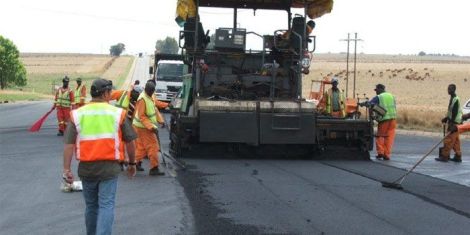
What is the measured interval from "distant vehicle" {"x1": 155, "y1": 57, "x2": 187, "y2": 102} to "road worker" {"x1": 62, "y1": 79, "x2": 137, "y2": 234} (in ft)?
90.9

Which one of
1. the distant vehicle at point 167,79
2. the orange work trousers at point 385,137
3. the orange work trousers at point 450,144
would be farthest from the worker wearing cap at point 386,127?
the distant vehicle at point 167,79

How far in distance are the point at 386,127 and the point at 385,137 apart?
264 mm

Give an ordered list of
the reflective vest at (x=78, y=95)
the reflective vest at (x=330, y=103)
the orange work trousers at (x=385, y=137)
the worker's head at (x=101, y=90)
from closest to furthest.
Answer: the worker's head at (x=101, y=90) → the orange work trousers at (x=385, y=137) → the reflective vest at (x=330, y=103) → the reflective vest at (x=78, y=95)

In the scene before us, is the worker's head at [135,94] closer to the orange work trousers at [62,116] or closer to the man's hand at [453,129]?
the man's hand at [453,129]

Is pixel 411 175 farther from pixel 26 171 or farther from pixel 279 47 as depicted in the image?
pixel 26 171

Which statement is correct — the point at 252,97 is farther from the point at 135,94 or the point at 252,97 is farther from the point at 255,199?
the point at 255,199

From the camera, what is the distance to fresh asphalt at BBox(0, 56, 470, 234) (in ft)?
24.0

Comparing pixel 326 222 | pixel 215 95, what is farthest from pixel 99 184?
pixel 215 95

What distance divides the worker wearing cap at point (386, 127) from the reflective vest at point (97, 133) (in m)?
9.87

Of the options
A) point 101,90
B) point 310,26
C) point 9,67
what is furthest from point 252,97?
point 9,67

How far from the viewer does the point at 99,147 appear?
18.9ft

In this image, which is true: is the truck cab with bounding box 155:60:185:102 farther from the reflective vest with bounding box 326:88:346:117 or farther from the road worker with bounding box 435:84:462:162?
the road worker with bounding box 435:84:462:162

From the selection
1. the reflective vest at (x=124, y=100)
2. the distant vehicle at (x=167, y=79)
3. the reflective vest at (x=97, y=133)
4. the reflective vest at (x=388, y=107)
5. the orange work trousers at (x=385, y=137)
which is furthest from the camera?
the distant vehicle at (x=167, y=79)

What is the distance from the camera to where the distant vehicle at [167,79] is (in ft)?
111
